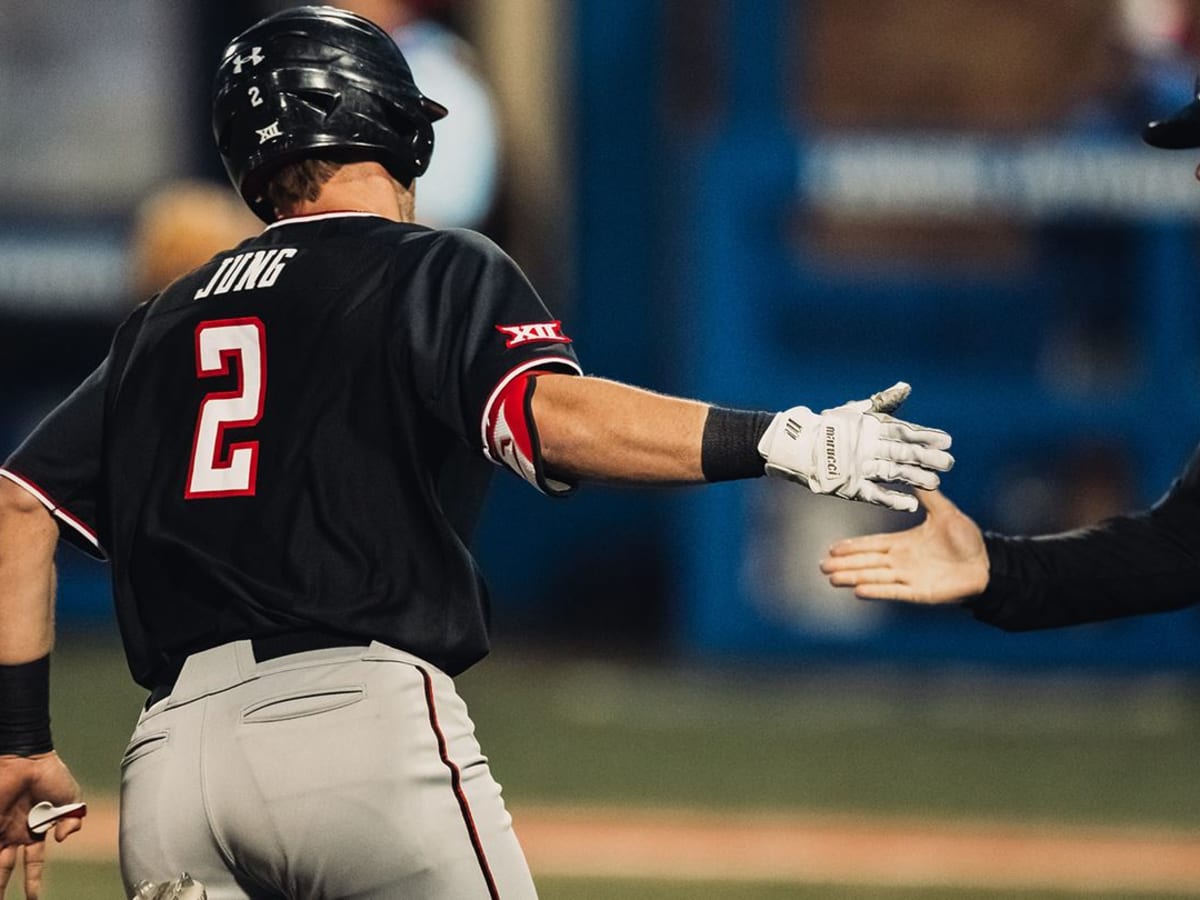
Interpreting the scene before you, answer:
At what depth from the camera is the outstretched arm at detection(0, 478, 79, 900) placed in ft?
11.2

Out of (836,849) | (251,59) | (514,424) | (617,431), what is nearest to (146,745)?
(514,424)

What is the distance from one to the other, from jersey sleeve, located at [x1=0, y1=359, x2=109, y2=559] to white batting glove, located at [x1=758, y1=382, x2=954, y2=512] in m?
1.09

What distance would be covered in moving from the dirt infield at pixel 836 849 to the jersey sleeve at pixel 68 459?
341 centimetres

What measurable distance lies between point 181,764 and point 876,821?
4605 millimetres

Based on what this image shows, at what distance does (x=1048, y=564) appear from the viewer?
4.05m

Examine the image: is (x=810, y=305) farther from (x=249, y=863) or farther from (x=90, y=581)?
(x=249, y=863)

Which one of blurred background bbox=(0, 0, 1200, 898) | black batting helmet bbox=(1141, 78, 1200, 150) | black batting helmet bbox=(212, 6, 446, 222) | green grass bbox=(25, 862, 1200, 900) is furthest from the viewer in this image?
A: blurred background bbox=(0, 0, 1200, 898)

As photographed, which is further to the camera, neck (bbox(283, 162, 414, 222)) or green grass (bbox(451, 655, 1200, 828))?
green grass (bbox(451, 655, 1200, 828))

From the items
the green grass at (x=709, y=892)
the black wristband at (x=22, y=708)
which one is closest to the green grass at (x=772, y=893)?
the green grass at (x=709, y=892)

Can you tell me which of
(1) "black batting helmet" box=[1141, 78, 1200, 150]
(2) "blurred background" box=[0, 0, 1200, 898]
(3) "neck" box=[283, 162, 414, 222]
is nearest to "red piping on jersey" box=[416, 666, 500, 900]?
(3) "neck" box=[283, 162, 414, 222]

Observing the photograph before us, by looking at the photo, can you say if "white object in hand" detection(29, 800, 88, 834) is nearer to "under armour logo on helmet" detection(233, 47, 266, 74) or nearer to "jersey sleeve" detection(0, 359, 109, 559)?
"jersey sleeve" detection(0, 359, 109, 559)

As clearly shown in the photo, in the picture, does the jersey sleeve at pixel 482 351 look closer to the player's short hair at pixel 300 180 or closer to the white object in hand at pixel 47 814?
the player's short hair at pixel 300 180

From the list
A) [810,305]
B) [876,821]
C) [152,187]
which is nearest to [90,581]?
[152,187]

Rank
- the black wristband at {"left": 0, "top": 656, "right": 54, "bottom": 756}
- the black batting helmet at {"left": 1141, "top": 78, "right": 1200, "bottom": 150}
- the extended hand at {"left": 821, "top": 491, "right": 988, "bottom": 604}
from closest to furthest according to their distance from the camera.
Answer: the black wristband at {"left": 0, "top": 656, "right": 54, "bottom": 756}
the extended hand at {"left": 821, "top": 491, "right": 988, "bottom": 604}
the black batting helmet at {"left": 1141, "top": 78, "right": 1200, "bottom": 150}
